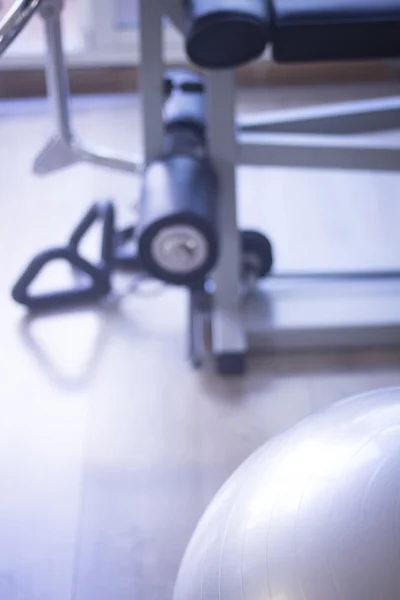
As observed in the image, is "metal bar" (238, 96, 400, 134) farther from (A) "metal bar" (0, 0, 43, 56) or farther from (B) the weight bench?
(A) "metal bar" (0, 0, 43, 56)

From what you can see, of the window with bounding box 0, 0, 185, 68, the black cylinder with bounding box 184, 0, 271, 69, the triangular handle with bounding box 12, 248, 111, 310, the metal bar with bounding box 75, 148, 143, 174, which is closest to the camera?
the black cylinder with bounding box 184, 0, 271, 69

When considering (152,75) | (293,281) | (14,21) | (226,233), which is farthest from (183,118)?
(14,21)

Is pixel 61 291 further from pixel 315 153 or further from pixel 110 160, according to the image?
pixel 315 153

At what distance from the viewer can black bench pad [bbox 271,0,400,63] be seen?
150cm

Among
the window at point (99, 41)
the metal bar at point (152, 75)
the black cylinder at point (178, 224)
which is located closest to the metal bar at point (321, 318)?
the black cylinder at point (178, 224)

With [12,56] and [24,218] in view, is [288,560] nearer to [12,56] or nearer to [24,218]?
[24,218]

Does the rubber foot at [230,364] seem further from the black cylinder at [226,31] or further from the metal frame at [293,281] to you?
the black cylinder at [226,31]

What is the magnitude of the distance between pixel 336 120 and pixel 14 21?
0.86m

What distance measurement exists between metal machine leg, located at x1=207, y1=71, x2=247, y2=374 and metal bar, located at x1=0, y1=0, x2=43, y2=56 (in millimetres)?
512

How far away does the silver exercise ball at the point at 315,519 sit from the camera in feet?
2.46

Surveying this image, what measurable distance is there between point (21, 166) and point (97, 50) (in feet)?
1.92

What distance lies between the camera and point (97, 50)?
2834 millimetres

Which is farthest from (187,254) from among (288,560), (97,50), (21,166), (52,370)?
(97,50)

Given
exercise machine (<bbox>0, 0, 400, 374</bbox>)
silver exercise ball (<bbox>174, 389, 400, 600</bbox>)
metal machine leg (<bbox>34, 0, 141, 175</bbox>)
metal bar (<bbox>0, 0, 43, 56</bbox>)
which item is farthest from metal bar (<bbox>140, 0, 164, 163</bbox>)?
silver exercise ball (<bbox>174, 389, 400, 600</bbox>)
